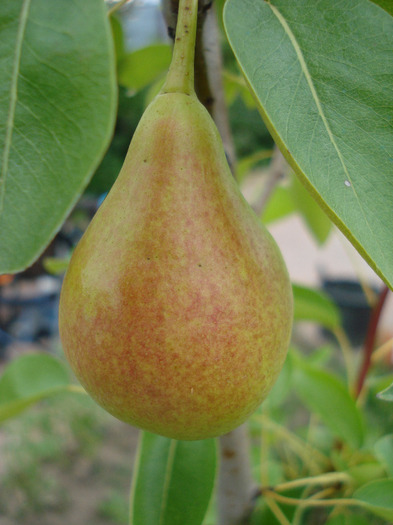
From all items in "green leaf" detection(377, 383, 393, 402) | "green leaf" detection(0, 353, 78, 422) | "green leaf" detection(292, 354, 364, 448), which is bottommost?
"green leaf" detection(292, 354, 364, 448)

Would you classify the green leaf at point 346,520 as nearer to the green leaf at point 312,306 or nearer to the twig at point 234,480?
the twig at point 234,480

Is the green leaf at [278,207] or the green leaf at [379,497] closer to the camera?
the green leaf at [379,497]

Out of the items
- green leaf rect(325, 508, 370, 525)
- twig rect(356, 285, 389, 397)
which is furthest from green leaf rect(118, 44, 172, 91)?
green leaf rect(325, 508, 370, 525)

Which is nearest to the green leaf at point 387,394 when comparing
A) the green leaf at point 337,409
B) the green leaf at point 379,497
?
the green leaf at point 379,497

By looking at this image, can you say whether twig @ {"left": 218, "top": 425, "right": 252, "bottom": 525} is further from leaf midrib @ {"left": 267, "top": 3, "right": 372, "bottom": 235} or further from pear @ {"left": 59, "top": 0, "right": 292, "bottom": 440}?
leaf midrib @ {"left": 267, "top": 3, "right": 372, "bottom": 235}

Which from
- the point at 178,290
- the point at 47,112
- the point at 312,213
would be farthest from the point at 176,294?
the point at 312,213

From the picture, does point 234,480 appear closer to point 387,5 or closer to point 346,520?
point 346,520
